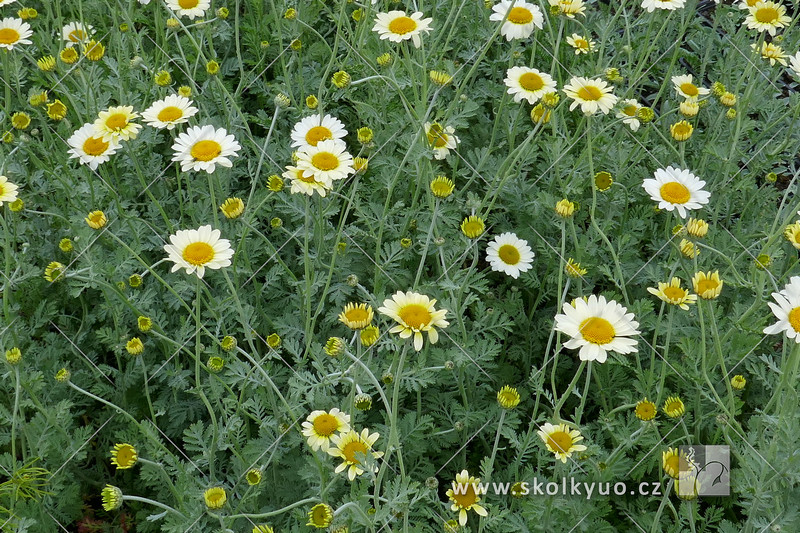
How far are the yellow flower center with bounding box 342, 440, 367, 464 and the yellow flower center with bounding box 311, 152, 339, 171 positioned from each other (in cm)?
75

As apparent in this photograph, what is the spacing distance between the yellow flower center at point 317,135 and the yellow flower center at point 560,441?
41.5 inches

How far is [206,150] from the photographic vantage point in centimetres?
203

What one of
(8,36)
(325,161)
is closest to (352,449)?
(325,161)

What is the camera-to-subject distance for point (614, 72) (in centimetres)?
263

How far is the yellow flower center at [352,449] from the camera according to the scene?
1.67 m

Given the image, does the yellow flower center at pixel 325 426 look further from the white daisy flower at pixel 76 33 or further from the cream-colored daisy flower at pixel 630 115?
the white daisy flower at pixel 76 33

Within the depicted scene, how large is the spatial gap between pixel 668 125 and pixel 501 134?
752 mm

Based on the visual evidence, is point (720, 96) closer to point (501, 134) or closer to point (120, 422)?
point (501, 134)

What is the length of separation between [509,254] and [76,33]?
1769 mm

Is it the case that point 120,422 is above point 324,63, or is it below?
below

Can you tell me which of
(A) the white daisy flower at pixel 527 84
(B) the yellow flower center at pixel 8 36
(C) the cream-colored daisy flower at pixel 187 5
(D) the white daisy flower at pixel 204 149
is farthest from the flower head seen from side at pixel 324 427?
(B) the yellow flower center at pixel 8 36

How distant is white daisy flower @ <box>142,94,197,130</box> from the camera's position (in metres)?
2.17

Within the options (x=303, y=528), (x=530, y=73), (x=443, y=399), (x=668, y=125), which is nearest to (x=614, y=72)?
(x=530, y=73)

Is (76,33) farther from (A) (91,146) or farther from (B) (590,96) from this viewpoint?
(B) (590,96)
